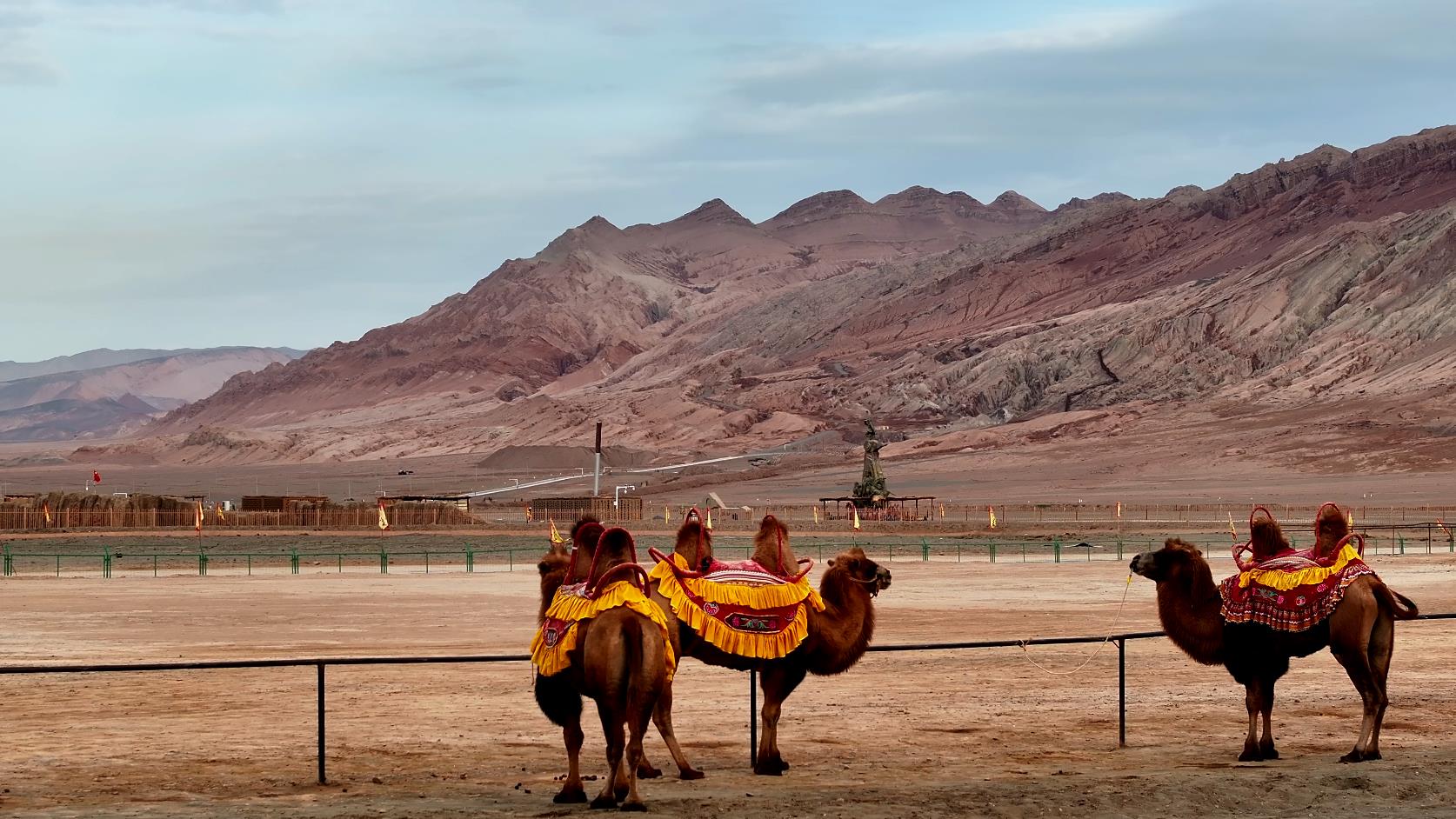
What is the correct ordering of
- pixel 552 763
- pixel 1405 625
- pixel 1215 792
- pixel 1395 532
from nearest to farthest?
pixel 1215 792
pixel 552 763
pixel 1405 625
pixel 1395 532

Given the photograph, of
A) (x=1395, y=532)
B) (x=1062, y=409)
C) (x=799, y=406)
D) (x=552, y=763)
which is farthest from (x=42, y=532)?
(x=799, y=406)

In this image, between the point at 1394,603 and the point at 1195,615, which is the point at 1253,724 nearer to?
the point at 1195,615

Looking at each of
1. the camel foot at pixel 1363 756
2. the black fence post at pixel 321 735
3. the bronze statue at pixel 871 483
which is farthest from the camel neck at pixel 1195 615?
the bronze statue at pixel 871 483

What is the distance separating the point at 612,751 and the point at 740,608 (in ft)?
7.55

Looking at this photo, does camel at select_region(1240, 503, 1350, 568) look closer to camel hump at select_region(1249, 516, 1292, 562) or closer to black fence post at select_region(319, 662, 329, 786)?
camel hump at select_region(1249, 516, 1292, 562)

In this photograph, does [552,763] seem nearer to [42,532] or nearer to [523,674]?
[523,674]

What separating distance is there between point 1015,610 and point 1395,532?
3830cm

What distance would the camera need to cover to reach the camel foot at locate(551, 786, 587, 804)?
12.6 m

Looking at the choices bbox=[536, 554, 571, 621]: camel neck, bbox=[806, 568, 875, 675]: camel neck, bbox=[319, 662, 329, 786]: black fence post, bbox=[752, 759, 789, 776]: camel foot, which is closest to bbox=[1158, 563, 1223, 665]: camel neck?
bbox=[806, 568, 875, 675]: camel neck

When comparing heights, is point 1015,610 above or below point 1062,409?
below

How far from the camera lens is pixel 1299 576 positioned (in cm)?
1509

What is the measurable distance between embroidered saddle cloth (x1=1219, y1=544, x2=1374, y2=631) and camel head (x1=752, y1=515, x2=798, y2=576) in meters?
3.87

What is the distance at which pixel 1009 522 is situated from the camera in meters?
78.4

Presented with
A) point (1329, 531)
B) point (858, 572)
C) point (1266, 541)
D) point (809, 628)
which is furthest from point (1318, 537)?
point (809, 628)
